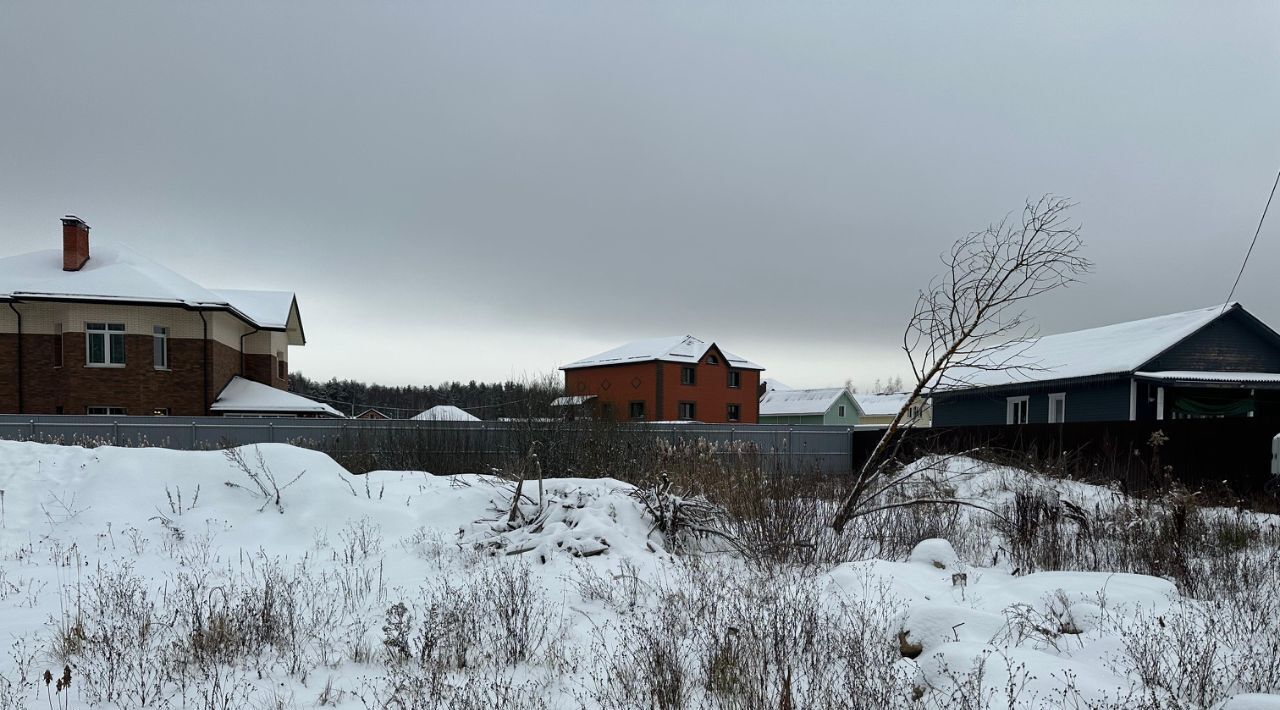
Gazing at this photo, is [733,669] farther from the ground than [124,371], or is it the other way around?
[124,371]

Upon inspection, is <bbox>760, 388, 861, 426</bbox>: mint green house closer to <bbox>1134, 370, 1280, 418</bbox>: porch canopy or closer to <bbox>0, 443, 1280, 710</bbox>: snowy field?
<bbox>1134, 370, 1280, 418</bbox>: porch canopy

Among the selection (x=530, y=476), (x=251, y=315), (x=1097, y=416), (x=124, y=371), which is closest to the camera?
(x=530, y=476)

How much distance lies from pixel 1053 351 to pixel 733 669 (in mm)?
23749

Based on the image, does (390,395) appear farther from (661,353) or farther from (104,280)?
(104,280)

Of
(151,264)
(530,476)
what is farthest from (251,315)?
(530,476)

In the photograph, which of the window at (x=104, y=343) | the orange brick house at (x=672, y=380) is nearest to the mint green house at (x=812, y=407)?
the orange brick house at (x=672, y=380)

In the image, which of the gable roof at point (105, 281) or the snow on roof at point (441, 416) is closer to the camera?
the snow on roof at point (441, 416)

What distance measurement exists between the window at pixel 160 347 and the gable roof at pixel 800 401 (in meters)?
41.2

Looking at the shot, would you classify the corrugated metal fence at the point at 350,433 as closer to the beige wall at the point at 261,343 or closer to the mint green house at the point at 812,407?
the beige wall at the point at 261,343

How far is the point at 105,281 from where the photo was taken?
79.2 feet

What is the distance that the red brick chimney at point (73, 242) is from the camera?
952 inches

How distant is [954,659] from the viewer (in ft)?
14.3

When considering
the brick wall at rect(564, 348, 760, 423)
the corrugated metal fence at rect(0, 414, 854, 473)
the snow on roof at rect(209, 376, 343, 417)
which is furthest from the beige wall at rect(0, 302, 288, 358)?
the brick wall at rect(564, 348, 760, 423)

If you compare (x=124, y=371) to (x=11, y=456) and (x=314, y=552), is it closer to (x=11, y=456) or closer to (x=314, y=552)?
(x=11, y=456)
